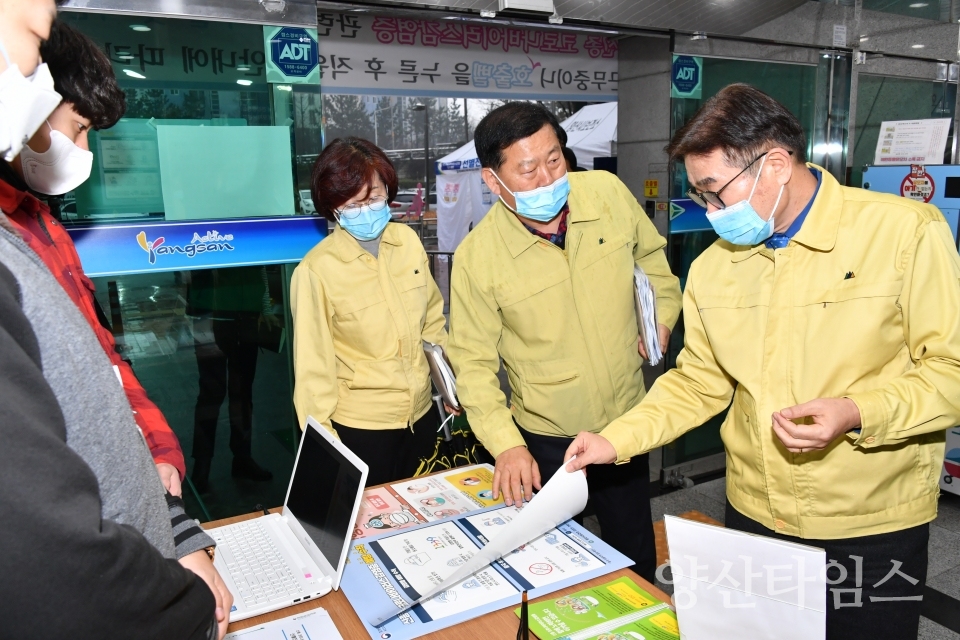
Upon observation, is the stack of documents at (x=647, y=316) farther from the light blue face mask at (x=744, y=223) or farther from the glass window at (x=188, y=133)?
the glass window at (x=188, y=133)

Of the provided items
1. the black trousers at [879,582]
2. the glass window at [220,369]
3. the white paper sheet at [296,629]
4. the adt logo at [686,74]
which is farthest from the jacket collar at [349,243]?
the adt logo at [686,74]

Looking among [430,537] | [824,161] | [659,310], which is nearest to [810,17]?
[824,161]

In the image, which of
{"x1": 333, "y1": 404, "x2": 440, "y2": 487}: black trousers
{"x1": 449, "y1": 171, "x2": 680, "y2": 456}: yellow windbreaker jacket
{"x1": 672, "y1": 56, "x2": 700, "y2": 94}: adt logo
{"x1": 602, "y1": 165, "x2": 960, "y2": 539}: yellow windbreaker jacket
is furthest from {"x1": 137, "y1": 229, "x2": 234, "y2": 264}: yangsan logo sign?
{"x1": 672, "y1": 56, "x2": 700, "y2": 94}: adt logo

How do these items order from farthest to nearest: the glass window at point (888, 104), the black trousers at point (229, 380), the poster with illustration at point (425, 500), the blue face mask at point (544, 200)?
the glass window at point (888, 104)
the black trousers at point (229, 380)
the blue face mask at point (544, 200)
the poster with illustration at point (425, 500)

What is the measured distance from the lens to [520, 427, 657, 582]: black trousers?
7.09 ft

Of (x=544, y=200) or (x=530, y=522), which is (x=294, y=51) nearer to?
(x=544, y=200)

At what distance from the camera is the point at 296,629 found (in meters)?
1.34

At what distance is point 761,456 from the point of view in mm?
1506

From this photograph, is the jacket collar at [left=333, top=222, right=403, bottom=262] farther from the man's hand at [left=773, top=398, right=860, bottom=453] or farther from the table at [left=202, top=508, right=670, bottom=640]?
the man's hand at [left=773, top=398, right=860, bottom=453]

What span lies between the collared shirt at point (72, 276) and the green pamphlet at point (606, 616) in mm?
925

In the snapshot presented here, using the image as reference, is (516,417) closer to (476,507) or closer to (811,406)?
(476,507)

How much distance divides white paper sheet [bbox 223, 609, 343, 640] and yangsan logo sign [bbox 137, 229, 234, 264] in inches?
66.7

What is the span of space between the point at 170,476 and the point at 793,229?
4.85 ft

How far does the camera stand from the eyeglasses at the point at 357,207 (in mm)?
2322
